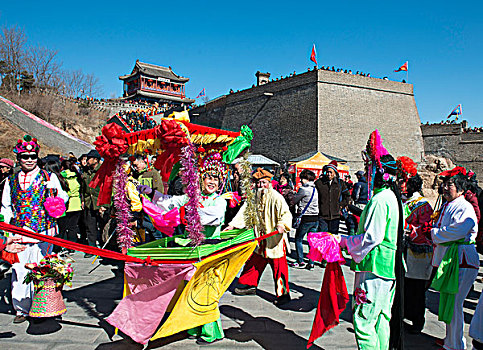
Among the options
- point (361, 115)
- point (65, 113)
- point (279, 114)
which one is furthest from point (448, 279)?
point (65, 113)

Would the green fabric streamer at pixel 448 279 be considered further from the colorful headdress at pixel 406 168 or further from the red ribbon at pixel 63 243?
the red ribbon at pixel 63 243

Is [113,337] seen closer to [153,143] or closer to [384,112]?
[153,143]

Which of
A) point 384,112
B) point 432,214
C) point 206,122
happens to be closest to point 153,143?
point 432,214

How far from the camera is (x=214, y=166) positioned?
4.25 meters

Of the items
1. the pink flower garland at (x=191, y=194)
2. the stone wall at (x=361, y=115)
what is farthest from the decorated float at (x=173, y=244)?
the stone wall at (x=361, y=115)

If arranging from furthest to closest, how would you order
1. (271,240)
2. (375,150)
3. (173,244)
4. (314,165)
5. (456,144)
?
(456,144)
(314,165)
(271,240)
(173,244)
(375,150)

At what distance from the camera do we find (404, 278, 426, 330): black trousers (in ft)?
13.3

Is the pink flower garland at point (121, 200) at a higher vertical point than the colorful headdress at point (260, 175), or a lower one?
lower

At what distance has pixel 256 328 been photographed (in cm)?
418

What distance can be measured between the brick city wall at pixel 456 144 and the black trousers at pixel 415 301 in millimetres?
31566

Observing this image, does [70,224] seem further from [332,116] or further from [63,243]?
[332,116]

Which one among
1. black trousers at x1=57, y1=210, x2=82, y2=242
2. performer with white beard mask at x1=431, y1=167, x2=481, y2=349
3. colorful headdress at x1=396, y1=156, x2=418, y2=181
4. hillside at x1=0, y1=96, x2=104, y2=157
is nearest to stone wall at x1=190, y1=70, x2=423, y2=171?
hillside at x1=0, y1=96, x2=104, y2=157

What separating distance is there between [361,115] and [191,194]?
92.9 ft

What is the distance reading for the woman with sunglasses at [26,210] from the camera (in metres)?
4.19
